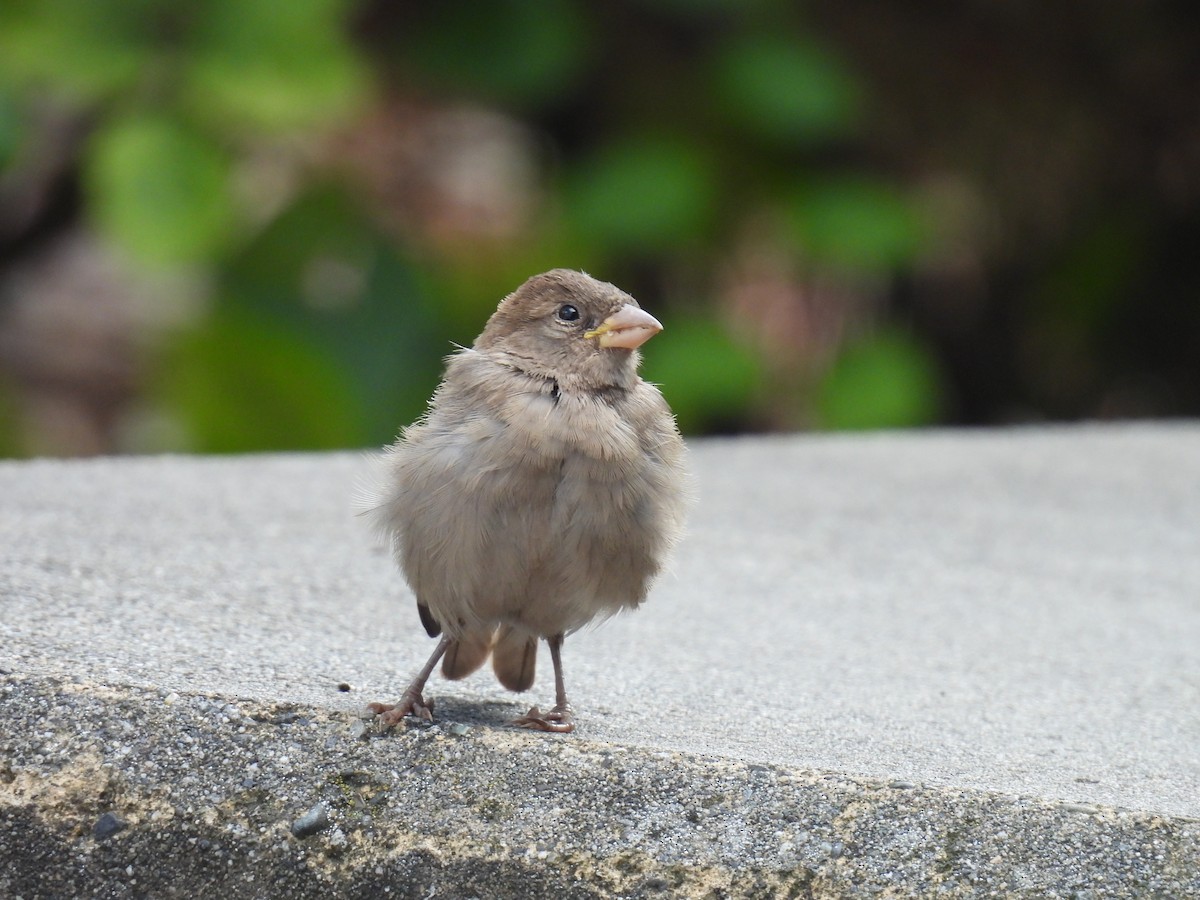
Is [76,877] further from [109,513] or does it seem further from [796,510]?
[796,510]

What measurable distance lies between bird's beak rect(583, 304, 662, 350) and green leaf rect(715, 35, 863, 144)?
4.58 metres

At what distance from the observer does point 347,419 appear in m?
6.51

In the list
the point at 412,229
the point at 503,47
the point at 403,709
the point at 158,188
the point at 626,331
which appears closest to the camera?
the point at 403,709

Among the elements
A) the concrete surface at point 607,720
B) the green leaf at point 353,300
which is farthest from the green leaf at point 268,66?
the concrete surface at point 607,720

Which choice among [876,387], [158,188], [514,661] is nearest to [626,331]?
[514,661]

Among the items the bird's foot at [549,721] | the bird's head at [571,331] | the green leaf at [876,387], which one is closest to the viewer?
the bird's foot at [549,721]

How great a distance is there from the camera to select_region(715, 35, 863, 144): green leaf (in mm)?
7168

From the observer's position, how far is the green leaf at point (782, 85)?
7.17 metres

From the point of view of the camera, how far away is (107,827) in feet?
7.43

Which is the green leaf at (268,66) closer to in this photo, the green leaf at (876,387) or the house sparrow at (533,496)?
the green leaf at (876,387)

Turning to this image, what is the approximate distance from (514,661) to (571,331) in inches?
23.7

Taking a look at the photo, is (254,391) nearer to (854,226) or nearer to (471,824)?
(854,226)

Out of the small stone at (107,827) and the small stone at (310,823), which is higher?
the small stone at (310,823)

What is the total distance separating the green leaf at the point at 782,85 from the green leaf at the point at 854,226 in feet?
0.96
